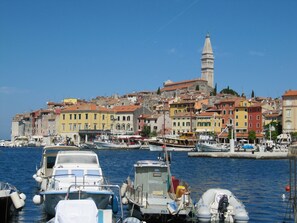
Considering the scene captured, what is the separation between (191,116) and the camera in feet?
389

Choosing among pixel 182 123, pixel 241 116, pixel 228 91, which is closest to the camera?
pixel 241 116

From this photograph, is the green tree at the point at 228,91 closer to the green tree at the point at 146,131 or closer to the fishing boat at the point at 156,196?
the green tree at the point at 146,131

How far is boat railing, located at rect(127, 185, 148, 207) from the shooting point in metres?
19.9

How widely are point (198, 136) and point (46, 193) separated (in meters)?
93.1

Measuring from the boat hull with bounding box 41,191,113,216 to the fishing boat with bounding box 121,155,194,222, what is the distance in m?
1.59

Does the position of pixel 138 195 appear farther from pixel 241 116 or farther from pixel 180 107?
pixel 180 107

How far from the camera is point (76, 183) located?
65.2ft

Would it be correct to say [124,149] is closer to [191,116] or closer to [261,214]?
[191,116]

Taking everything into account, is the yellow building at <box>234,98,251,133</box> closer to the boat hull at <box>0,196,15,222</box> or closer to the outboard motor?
the outboard motor

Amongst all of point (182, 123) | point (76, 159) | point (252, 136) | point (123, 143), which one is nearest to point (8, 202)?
point (76, 159)

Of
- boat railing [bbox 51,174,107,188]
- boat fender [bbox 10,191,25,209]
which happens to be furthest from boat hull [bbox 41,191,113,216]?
boat fender [bbox 10,191,25,209]

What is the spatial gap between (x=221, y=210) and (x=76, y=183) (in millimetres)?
5078

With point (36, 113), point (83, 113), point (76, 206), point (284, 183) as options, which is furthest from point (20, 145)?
point (76, 206)

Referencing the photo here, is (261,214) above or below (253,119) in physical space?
below
